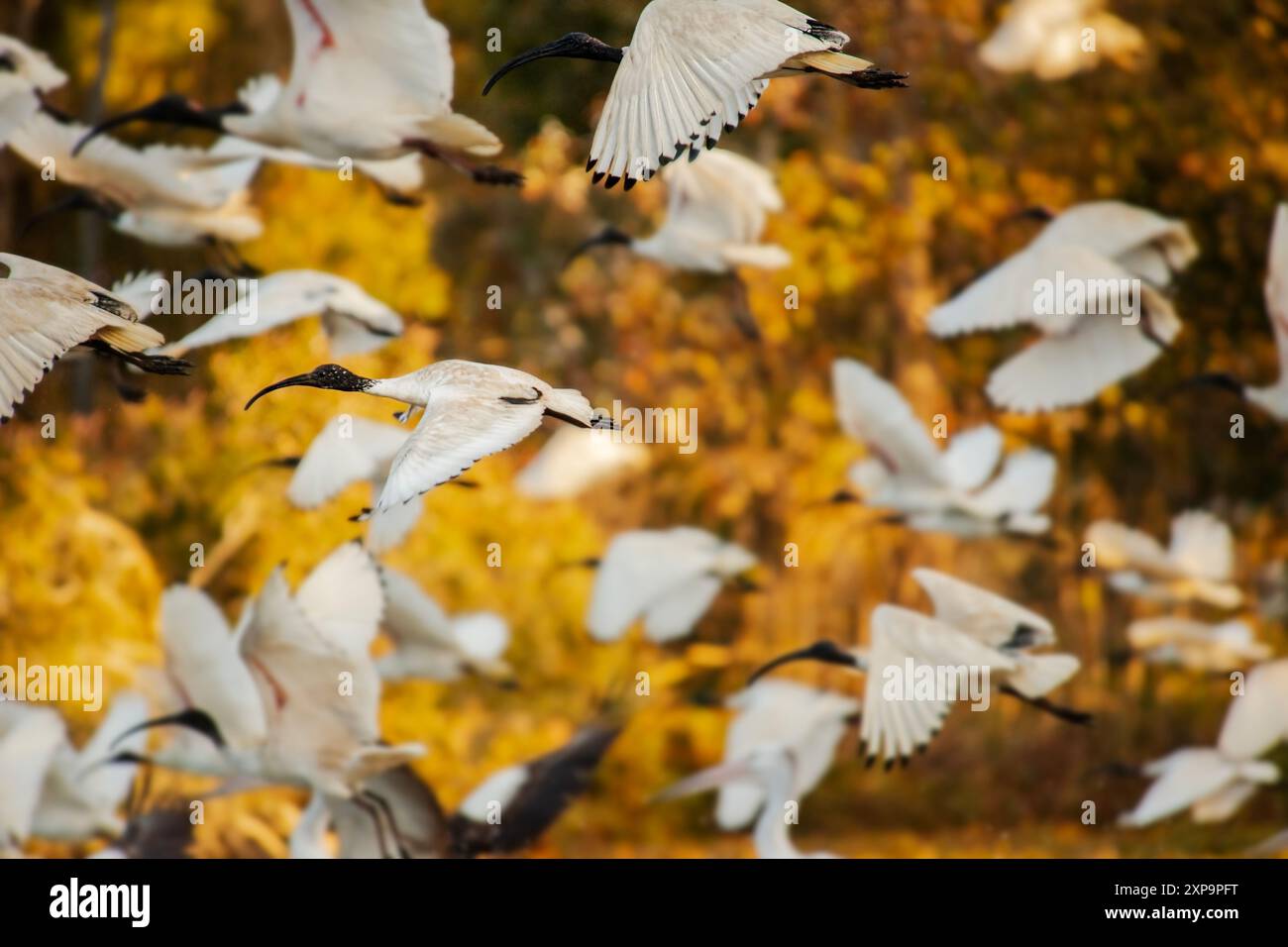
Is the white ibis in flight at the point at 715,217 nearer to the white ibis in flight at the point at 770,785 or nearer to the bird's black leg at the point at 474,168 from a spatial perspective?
the bird's black leg at the point at 474,168

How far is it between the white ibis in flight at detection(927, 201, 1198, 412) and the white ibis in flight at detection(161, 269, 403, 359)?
6.35 feet

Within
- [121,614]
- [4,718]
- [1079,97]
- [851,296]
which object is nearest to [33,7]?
[121,614]

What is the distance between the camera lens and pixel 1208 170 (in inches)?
361

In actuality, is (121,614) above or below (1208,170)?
below

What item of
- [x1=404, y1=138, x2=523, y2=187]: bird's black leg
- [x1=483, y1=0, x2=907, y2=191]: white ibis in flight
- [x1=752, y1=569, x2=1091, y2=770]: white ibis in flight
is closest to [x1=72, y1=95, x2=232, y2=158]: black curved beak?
[x1=404, y1=138, x2=523, y2=187]: bird's black leg

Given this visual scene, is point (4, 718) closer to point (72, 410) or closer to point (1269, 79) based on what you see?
point (72, 410)

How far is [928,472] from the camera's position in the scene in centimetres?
716

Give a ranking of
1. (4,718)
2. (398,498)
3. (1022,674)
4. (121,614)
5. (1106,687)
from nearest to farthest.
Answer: (398,498)
(1022,674)
(4,718)
(121,614)
(1106,687)

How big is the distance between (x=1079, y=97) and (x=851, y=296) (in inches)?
60.8

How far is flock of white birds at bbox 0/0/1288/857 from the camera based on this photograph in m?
4.06

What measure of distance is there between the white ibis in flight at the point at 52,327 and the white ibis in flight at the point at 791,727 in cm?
330

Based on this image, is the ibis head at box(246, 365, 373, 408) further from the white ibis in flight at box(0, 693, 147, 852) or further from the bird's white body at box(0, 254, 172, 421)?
the white ibis in flight at box(0, 693, 147, 852)

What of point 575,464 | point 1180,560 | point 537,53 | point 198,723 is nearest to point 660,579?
point 575,464

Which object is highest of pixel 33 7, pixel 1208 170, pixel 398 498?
pixel 33 7
